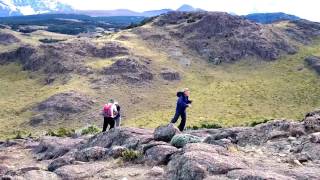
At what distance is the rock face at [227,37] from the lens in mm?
113062

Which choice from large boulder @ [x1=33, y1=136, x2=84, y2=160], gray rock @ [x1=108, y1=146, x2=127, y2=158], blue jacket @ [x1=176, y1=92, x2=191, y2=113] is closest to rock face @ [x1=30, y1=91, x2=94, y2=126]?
Result: large boulder @ [x1=33, y1=136, x2=84, y2=160]

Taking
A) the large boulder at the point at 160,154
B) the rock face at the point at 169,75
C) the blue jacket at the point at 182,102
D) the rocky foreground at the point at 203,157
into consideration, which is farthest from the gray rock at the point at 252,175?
the rock face at the point at 169,75

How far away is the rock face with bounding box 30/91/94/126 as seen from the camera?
275 feet

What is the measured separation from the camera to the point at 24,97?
9456 cm

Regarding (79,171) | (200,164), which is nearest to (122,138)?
(79,171)

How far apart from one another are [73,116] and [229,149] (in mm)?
66135

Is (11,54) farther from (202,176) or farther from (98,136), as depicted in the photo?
(202,176)

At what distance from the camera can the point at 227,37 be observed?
117 m

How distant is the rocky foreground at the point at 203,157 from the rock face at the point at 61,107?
5654 centimetres

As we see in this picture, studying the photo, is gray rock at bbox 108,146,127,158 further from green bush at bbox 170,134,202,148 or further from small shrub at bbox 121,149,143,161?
green bush at bbox 170,134,202,148

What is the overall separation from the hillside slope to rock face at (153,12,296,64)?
234mm

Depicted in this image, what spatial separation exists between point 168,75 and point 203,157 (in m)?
82.6

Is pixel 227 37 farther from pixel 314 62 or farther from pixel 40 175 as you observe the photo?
pixel 40 175

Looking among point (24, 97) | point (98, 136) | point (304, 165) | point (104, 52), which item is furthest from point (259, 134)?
point (104, 52)
